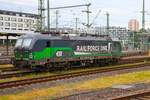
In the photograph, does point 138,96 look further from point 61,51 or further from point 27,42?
point 61,51

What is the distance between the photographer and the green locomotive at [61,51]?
2605cm

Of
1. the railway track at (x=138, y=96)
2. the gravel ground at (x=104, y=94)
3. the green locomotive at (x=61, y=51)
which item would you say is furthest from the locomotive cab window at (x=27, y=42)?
the railway track at (x=138, y=96)

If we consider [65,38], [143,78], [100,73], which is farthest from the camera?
[65,38]

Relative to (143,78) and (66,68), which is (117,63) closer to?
(66,68)

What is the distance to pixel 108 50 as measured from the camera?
34.2 meters

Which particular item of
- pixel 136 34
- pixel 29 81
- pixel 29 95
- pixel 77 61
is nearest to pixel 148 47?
pixel 136 34

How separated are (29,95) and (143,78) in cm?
914

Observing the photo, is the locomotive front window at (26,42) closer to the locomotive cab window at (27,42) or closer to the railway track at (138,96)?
the locomotive cab window at (27,42)

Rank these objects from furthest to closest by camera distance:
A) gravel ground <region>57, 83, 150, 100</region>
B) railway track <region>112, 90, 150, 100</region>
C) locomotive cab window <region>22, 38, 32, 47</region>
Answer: locomotive cab window <region>22, 38, 32, 47</region>
gravel ground <region>57, 83, 150, 100</region>
railway track <region>112, 90, 150, 100</region>

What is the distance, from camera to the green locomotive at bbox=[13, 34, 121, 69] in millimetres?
26047

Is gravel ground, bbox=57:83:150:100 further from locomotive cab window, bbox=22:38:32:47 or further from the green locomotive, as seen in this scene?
locomotive cab window, bbox=22:38:32:47

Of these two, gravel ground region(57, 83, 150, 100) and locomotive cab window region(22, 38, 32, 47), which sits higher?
locomotive cab window region(22, 38, 32, 47)

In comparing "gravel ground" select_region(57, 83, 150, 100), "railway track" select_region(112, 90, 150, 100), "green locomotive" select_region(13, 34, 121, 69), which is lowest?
"gravel ground" select_region(57, 83, 150, 100)

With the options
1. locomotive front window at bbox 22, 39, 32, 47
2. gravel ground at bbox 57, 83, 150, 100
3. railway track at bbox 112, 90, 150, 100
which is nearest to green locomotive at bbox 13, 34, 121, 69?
locomotive front window at bbox 22, 39, 32, 47
